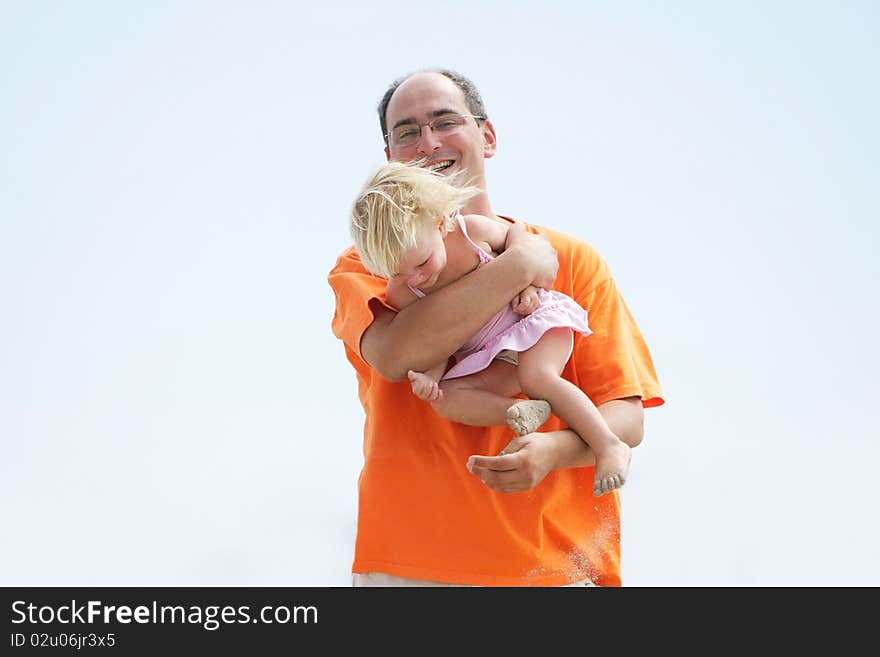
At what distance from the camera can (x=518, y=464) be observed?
2.09 metres

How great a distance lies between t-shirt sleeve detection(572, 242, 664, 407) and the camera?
94.3 inches

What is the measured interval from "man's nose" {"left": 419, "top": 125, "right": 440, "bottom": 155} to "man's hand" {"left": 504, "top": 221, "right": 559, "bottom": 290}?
12.8 inches

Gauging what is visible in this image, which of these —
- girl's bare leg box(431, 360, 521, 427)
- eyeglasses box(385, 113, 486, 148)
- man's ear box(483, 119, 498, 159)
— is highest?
man's ear box(483, 119, 498, 159)

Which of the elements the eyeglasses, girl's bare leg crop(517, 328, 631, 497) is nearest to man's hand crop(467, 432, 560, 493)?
girl's bare leg crop(517, 328, 631, 497)

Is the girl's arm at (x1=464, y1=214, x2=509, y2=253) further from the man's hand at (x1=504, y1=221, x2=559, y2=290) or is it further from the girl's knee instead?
the girl's knee

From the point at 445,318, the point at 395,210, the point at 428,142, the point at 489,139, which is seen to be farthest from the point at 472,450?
the point at 489,139

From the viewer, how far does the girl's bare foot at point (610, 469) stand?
2.14 meters

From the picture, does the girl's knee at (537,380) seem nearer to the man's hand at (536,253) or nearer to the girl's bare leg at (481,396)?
the girl's bare leg at (481,396)

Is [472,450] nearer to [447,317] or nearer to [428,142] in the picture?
[447,317]

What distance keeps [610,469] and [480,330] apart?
467 millimetres

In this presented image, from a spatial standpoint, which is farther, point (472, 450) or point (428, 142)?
point (428, 142)

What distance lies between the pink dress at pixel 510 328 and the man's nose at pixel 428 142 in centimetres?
28

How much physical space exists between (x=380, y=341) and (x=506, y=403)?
0.34m

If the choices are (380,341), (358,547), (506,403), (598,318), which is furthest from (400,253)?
(358,547)
